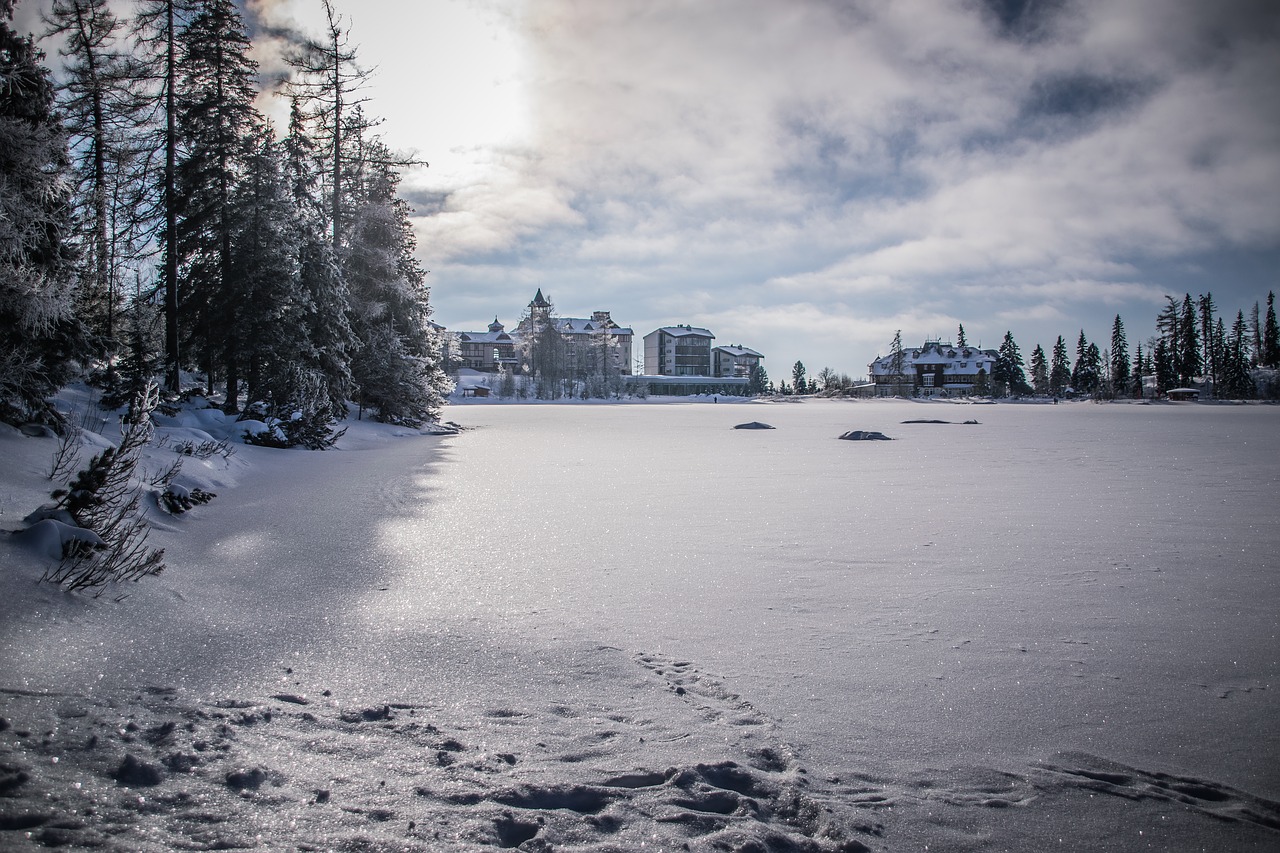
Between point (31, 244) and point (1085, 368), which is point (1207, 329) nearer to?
point (1085, 368)

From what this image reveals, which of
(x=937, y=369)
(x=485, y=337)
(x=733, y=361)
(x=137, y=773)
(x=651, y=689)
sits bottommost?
(x=651, y=689)

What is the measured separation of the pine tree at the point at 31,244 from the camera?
801cm

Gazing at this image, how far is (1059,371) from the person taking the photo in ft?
327

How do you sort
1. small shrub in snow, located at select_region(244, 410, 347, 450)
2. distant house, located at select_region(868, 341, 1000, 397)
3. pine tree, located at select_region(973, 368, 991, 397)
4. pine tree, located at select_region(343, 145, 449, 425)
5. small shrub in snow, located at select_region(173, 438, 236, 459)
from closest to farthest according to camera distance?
small shrub in snow, located at select_region(173, 438, 236, 459), small shrub in snow, located at select_region(244, 410, 347, 450), pine tree, located at select_region(343, 145, 449, 425), pine tree, located at select_region(973, 368, 991, 397), distant house, located at select_region(868, 341, 1000, 397)

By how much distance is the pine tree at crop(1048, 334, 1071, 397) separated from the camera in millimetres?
98250

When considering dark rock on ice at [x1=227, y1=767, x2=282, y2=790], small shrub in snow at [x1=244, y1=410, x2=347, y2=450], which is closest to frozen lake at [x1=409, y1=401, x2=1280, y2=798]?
dark rock on ice at [x1=227, y1=767, x2=282, y2=790]

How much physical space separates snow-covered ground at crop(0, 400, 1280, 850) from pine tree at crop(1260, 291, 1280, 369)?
345ft

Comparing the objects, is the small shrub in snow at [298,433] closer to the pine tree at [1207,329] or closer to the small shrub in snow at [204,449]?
the small shrub in snow at [204,449]

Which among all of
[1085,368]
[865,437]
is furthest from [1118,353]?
[865,437]

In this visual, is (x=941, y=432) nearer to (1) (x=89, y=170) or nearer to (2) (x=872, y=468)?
(2) (x=872, y=468)

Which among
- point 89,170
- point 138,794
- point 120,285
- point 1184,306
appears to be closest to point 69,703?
point 138,794

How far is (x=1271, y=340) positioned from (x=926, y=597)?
111 meters

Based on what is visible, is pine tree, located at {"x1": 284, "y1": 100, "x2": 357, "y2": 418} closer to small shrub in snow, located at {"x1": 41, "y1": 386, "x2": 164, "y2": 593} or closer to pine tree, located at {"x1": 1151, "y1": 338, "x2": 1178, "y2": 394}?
small shrub in snow, located at {"x1": 41, "y1": 386, "x2": 164, "y2": 593}

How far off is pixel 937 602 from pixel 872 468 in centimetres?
809
